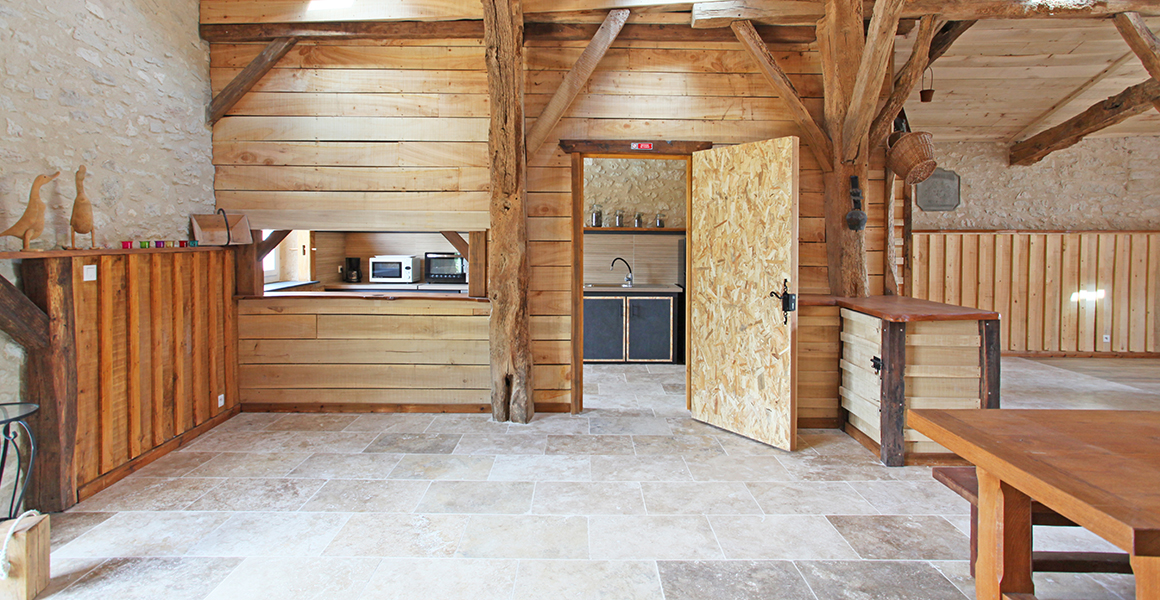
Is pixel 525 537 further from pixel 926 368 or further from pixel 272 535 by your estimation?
pixel 926 368

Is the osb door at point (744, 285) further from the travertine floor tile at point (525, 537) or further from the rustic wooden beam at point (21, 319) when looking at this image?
→ the rustic wooden beam at point (21, 319)

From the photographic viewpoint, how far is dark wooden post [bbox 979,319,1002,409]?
140 inches

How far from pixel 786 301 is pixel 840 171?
4.15 ft

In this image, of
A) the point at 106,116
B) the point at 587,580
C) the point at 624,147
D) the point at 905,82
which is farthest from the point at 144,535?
the point at 905,82

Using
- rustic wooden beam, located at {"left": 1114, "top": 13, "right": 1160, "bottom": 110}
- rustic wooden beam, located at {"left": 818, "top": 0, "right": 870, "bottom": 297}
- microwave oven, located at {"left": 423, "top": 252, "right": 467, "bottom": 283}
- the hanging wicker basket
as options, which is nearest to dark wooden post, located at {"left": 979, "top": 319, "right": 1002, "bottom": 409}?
rustic wooden beam, located at {"left": 818, "top": 0, "right": 870, "bottom": 297}

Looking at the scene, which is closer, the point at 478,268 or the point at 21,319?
the point at 21,319

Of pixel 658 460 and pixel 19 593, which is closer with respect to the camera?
pixel 19 593

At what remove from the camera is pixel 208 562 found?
252 centimetres

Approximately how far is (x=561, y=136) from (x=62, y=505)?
3.68m

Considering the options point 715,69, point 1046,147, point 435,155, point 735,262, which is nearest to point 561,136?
point 435,155

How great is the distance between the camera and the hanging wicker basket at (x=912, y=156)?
161 inches

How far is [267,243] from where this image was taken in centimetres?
484

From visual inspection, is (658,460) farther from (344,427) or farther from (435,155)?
(435,155)

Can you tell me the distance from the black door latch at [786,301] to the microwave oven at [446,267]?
3.76 m
